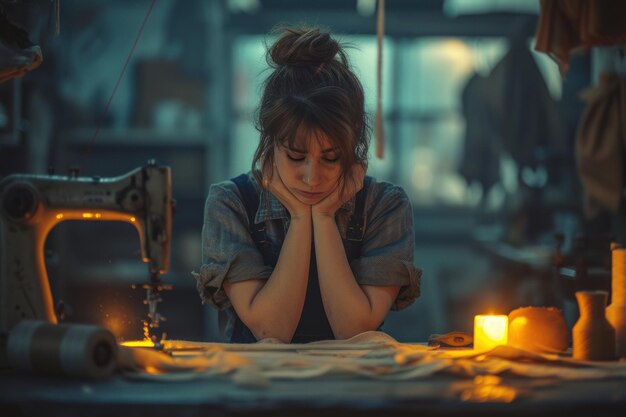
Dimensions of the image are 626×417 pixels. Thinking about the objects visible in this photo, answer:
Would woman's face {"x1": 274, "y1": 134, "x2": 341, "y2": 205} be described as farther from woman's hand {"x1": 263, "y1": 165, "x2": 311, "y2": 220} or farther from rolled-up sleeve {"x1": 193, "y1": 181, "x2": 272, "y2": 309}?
rolled-up sleeve {"x1": 193, "y1": 181, "x2": 272, "y2": 309}

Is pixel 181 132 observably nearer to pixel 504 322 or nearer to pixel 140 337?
pixel 140 337

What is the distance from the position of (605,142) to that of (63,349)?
3.39 metres

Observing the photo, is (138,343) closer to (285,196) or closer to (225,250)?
(225,250)

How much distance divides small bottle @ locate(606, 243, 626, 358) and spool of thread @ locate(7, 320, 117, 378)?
40.0 inches

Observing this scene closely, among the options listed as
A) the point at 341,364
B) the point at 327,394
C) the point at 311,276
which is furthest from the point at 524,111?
the point at 327,394

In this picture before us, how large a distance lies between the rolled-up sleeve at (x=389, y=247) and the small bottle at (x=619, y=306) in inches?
20.5

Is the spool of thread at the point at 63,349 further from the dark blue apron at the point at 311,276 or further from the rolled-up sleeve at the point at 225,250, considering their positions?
the dark blue apron at the point at 311,276

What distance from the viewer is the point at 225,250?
7.30 feet

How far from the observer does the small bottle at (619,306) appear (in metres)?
1.87

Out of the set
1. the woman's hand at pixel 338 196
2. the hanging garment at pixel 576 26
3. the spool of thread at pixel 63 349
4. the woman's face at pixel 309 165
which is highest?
the hanging garment at pixel 576 26

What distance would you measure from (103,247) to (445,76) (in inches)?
122

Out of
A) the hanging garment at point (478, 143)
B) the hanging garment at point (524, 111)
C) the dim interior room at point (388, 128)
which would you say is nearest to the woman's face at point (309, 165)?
the dim interior room at point (388, 128)

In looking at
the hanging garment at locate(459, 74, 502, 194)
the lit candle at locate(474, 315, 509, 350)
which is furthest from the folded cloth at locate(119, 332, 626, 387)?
the hanging garment at locate(459, 74, 502, 194)

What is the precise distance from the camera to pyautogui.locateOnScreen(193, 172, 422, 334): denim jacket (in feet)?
7.23
